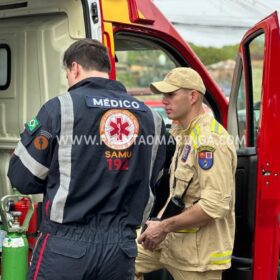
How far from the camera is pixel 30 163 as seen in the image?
2.51m

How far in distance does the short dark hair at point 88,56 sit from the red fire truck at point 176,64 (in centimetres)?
77

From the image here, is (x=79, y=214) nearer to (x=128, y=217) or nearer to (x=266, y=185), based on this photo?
(x=128, y=217)

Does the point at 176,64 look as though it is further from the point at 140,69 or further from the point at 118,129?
the point at 140,69

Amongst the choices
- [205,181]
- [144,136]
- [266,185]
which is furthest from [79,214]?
[266,185]

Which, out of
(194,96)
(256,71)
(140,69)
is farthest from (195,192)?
(140,69)

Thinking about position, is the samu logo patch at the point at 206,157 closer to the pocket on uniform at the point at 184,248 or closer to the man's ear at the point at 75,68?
the pocket on uniform at the point at 184,248

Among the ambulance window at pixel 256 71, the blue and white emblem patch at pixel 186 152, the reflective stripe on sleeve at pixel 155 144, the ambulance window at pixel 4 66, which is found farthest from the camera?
the ambulance window at pixel 4 66

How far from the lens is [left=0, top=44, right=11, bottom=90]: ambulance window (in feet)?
13.7

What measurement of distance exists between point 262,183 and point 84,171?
1.19 meters

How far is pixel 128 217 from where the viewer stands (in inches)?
104

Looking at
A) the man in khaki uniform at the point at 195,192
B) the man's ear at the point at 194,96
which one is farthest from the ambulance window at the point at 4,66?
the man's ear at the point at 194,96

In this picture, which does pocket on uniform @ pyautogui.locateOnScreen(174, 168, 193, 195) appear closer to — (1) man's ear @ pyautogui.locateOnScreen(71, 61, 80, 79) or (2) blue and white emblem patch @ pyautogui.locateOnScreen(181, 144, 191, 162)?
(2) blue and white emblem patch @ pyautogui.locateOnScreen(181, 144, 191, 162)

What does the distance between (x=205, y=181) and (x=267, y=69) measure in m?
0.77

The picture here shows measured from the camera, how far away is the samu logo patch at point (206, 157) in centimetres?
305
